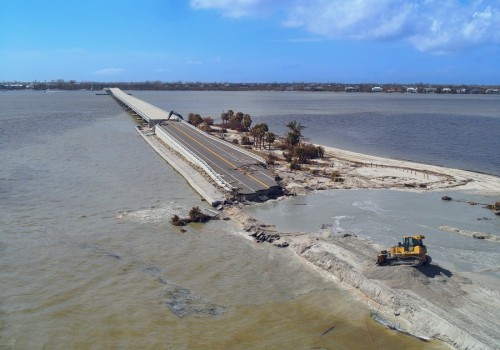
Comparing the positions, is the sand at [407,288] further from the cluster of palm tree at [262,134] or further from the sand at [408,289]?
the cluster of palm tree at [262,134]

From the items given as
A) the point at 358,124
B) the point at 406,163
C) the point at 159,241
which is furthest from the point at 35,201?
the point at 358,124

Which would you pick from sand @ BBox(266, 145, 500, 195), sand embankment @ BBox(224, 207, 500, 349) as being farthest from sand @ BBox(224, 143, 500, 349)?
sand @ BBox(266, 145, 500, 195)

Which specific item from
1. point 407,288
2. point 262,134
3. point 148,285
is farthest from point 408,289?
point 262,134

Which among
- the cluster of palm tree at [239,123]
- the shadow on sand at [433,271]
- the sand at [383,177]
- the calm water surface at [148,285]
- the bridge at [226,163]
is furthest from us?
the cluster of palm tree at [239,123]

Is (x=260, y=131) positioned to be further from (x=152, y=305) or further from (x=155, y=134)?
(x=152, y=305)

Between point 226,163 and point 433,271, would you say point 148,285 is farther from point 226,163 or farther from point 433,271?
point 226,163

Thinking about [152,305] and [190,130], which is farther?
[190,130]

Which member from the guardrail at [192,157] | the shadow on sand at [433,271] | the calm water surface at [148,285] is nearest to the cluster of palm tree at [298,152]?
the guardrail at [192,157]
